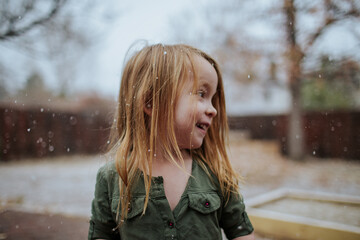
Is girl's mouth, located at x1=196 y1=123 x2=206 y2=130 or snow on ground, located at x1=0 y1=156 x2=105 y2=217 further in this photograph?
snow on ground, located at x1=0 y1=156 x2=105 y2=217

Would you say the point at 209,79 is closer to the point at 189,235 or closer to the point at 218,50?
the point at 189,235

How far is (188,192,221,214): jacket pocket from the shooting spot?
0.96 meters

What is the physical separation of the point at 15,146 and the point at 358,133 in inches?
389

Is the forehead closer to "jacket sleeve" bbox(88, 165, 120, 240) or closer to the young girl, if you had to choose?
the young girl

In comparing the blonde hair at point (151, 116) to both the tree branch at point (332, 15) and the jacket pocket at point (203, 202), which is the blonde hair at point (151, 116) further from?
the tree branch at point (332, 15)

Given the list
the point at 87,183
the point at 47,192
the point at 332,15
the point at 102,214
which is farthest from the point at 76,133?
the point at 102,214

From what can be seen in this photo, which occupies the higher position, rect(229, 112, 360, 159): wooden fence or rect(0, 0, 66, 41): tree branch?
rect(0, 0, 66, 41): tree branch

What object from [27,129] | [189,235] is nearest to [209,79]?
[189,235]

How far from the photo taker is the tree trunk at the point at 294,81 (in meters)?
5.37

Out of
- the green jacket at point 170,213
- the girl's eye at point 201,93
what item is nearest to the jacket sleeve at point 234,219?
the green jacket at point 170,213

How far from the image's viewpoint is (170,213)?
0.94 metres

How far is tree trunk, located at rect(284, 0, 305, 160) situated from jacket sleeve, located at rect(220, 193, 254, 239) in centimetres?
485

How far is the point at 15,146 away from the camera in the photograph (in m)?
8.30

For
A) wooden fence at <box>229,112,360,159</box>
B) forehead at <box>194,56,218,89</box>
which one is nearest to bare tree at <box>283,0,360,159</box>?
wooden fence at <box>229,112,360,159</box>
